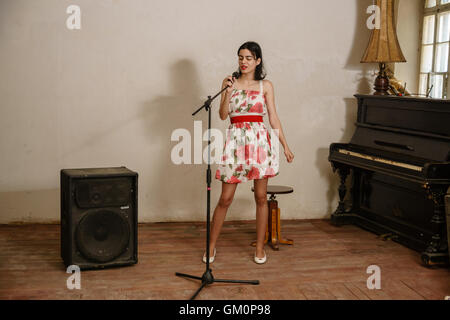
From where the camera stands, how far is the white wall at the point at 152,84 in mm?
4871

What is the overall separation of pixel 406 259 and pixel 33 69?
11.7ft

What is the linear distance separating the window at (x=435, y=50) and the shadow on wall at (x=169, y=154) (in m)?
2.26

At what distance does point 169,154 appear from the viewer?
516 cm

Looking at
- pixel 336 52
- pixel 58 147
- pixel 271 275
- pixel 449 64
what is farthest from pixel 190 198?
pixel 449 64

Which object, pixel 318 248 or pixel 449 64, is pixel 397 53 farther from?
pixel 318 248

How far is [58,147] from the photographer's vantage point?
16.3 ft

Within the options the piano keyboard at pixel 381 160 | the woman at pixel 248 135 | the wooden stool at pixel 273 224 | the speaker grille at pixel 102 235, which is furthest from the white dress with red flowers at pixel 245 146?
the piano keyboard at pixel 381 160

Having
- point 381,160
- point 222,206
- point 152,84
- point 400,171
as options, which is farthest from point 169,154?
point 400,171

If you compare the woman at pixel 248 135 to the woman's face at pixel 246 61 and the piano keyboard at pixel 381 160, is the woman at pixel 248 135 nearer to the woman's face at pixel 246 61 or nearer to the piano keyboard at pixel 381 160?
the woman's face at pixel 246 61

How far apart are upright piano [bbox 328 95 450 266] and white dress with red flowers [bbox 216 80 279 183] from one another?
3.76ft

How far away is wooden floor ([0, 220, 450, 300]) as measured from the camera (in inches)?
135

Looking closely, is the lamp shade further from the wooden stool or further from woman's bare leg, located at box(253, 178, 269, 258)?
woman's bare leg, located at box(253, 178, 269, 258)

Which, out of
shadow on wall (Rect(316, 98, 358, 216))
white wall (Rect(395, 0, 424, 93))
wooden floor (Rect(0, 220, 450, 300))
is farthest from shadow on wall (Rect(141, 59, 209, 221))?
white wall (Rect(395, 0, 424, 93))
